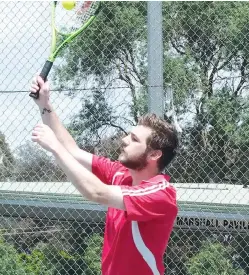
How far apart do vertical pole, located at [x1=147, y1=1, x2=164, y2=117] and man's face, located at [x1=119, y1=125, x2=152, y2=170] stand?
59.6 inches

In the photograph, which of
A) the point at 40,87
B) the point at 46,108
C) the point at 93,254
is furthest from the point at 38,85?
the point at 93,254

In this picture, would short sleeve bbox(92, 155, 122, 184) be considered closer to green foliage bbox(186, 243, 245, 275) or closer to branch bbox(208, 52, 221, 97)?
green foliage bbox(186, 243, 245, 275)

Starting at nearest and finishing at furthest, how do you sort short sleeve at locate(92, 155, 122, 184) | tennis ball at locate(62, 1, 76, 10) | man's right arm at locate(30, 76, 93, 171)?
man's right arm at locate(30, 76, 93, 171) → short sleeve at locate(92, 155, 122, 184) → tennis ball at locate(62, 1, 76, 10)

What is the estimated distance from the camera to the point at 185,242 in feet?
14.3

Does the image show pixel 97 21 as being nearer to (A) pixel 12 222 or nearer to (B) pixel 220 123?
(B) pixel 220 123

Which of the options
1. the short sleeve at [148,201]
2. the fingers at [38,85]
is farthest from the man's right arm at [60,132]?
the short sleeve at [148,201]

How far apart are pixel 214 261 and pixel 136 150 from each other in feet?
6.59

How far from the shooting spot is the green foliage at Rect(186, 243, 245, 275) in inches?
169

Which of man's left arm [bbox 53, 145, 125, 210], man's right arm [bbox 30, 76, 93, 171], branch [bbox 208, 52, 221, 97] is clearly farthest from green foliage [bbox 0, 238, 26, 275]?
man's left arm [bbox 53, 145, 125, 210]

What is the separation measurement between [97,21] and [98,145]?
847 mm

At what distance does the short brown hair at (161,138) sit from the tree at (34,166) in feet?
7.29

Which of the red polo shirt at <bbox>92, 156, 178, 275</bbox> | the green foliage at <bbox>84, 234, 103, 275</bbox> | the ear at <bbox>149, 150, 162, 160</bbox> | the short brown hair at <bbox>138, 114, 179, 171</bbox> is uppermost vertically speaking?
the short brown hair at <bbox>138, 114, 179, 171</bbox>

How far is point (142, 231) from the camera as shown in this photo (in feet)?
8.07

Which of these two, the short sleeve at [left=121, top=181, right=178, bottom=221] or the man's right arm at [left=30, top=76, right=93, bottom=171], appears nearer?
the short sleeve at [left=121, top=181, right=178, bottom=221]
